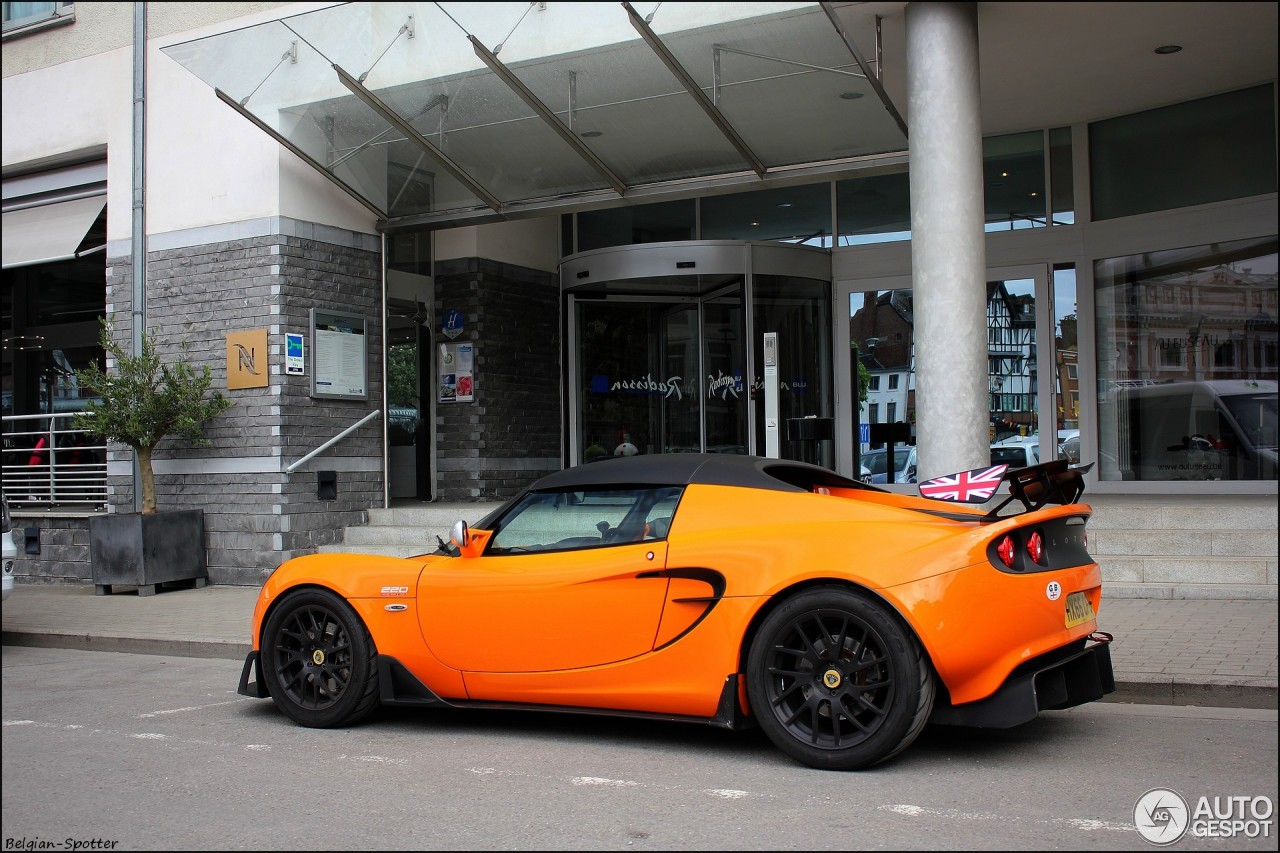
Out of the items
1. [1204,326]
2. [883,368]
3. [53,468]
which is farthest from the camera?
[883,368]

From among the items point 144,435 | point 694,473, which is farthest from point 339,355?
point 694,473

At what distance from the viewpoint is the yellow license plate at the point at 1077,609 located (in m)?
4.94

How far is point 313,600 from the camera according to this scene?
235 inches

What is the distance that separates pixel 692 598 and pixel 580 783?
2.96ft

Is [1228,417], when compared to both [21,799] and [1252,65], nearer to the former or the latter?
[1252,65]

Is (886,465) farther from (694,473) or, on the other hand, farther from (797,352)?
(694,473)

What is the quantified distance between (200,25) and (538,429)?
6.25m

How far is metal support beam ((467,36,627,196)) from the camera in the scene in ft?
34.3

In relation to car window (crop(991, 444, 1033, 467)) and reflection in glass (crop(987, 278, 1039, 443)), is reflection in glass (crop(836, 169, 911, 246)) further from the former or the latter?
car window (crop(991, 444, 1033, 467))

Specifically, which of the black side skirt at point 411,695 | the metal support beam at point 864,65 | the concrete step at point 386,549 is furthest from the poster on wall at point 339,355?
the black side skirt at point 411,695

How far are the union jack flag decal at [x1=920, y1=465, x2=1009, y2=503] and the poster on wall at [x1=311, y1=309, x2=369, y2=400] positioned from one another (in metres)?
8.65

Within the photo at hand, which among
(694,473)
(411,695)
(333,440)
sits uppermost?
(333,440)

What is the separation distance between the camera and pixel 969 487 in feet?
16.8

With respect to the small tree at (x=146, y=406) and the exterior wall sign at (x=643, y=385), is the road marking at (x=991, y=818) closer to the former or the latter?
the small tree at (x=146, y=406)
